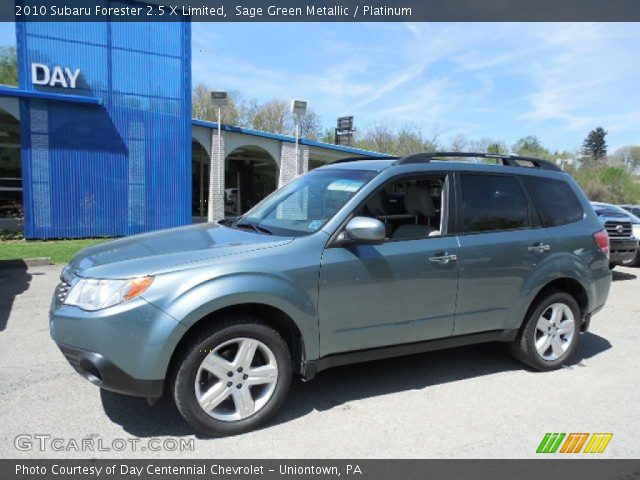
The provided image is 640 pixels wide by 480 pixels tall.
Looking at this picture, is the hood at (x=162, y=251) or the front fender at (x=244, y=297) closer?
the front fender at (x=244, y=297)

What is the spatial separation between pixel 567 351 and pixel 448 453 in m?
2.24

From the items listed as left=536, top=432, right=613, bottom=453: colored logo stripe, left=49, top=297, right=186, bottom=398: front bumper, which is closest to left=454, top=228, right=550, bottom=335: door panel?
left=536, top=432, right=613, bottom=453: colored logo stripe

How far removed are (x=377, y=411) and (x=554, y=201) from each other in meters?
2.72

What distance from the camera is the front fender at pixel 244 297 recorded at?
120 inches

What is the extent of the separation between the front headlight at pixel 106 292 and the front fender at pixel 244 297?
0.40ft

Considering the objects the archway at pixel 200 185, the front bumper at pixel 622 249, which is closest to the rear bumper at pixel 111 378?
the front bumper at pixel 622 249

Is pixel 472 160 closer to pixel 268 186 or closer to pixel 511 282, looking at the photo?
pixel 511 282

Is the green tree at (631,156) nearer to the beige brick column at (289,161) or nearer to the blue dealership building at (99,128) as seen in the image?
the beige brick column at (289,161)

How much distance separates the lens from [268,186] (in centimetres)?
2991

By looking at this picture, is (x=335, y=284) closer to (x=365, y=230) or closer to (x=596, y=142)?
(x=365, y=230)

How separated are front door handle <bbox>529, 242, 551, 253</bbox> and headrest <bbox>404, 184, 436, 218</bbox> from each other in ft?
3.23

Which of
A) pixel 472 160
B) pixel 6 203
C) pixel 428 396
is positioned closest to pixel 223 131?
pixel 6 203

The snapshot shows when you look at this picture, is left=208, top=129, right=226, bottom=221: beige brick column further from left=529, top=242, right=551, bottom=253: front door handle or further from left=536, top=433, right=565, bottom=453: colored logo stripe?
left=536, top=433, right=565, bottom=453: colored logo stripe

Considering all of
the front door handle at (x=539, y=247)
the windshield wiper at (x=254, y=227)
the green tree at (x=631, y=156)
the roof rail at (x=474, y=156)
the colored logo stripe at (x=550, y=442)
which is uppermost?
the green tree at (x=631, y=156)
